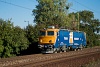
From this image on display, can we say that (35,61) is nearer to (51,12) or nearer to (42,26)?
(42,26)

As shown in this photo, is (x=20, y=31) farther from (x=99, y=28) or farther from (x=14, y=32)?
(x=99, y=28)

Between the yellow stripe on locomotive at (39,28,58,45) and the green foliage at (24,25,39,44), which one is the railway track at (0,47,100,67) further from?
the green foliage at (24,25,39,44)

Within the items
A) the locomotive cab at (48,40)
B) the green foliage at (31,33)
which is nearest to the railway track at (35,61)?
the locomotive cab at (48,40)

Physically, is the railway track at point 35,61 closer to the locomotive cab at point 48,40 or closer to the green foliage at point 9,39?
the green foliage at point 9,39

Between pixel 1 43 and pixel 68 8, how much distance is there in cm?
4089

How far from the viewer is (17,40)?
27.8 m

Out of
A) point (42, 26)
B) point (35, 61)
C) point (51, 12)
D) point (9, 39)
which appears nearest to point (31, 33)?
point (42, 26)

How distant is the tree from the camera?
201 ft

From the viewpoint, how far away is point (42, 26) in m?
35.9

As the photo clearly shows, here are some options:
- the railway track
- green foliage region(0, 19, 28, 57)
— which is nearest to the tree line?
green foliage region(0, 19, 28, 57)

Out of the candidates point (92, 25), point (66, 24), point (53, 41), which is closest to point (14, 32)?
point (53, 41)

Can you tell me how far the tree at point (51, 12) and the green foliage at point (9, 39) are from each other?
31.9m

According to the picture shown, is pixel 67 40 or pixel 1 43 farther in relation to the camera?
pixel 67 40

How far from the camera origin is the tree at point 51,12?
61.4m
